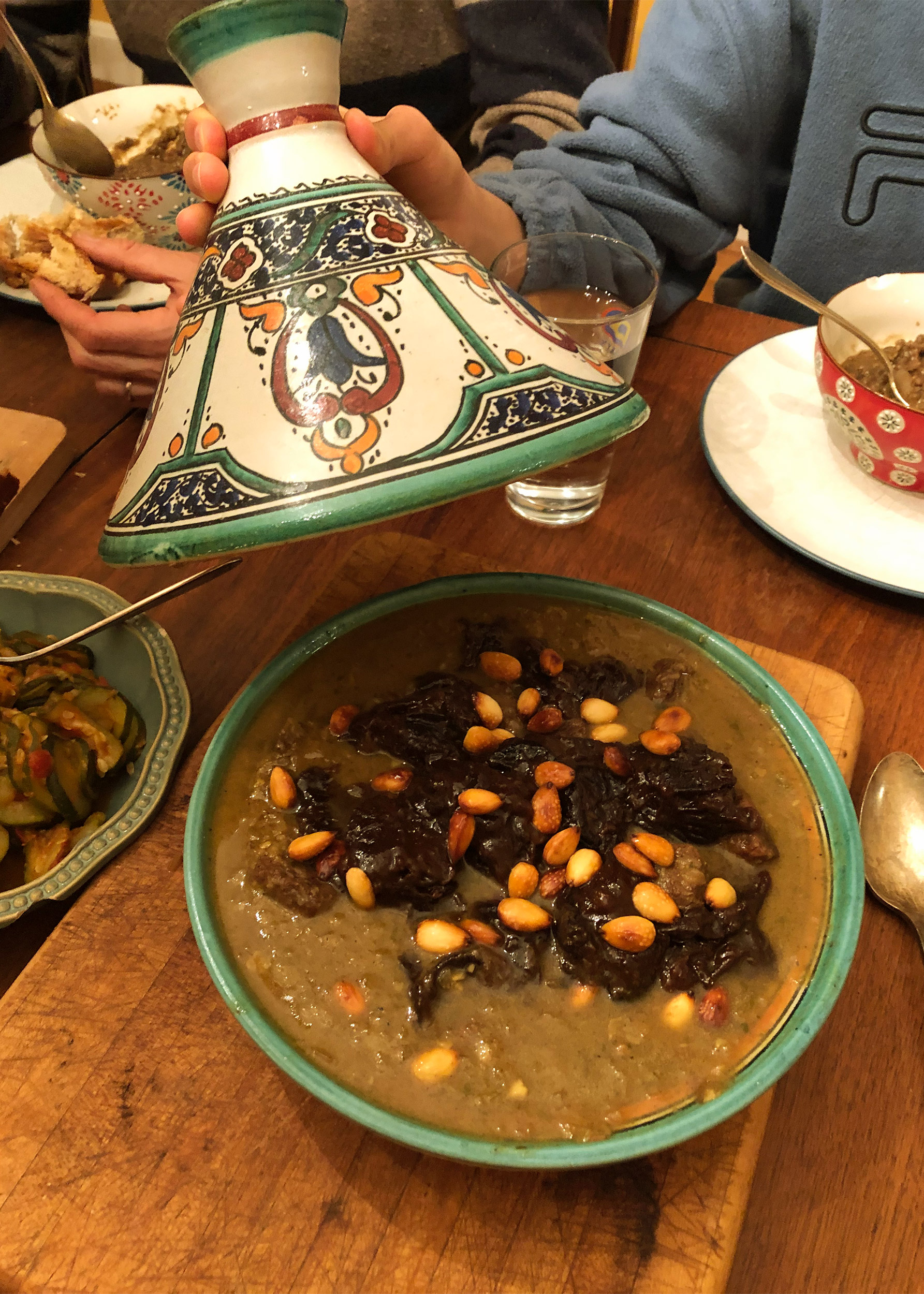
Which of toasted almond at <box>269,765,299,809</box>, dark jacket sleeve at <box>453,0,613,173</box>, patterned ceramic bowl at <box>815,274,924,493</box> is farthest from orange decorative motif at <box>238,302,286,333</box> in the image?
dark jacket sleeve at <box>453,0,613,173</box>

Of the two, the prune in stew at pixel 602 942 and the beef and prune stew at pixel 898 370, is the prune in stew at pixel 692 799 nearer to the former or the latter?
the prune in stew at pixel 602 942

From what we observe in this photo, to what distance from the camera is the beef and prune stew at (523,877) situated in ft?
2.39

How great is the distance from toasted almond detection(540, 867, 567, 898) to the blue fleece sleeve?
1321 mm

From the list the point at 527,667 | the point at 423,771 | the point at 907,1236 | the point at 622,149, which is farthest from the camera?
the point at 622,149

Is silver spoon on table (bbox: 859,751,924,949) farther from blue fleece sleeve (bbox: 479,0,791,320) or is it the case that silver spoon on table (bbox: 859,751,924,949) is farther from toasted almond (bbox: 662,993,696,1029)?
blue fleece sleeve (bbox: 479,0,791,320)

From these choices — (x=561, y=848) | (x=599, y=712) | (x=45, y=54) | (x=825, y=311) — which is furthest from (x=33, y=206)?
(x=561, y=848)

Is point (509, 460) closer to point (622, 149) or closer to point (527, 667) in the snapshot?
point (527, 667)

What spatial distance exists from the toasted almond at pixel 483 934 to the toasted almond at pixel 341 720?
0.29 meters

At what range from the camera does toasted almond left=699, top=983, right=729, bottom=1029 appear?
75cm

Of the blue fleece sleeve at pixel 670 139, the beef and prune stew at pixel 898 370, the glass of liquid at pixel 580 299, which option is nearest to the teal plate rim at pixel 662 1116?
the glass of liquid at pixel 580 299

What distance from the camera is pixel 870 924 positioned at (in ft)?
3.16

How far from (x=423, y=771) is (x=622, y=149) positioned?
59.1 inches

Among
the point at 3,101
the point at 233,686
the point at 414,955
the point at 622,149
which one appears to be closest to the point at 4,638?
the point at 233,686

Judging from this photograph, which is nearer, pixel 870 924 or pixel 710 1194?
pixel 710 1194
